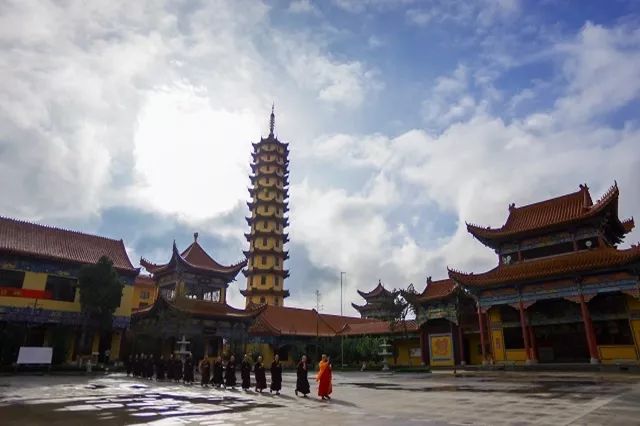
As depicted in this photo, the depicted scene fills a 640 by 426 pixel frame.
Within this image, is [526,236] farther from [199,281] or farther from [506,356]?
[199,281]

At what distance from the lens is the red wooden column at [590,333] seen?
2343cm

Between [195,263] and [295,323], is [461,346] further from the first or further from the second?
[195,263]

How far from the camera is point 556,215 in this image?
91.2ft

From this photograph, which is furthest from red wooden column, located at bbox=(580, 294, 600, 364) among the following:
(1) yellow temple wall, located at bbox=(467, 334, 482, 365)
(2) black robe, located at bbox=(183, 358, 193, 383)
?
(2) black robe, located at bbox=(183, 358, 193, 383)

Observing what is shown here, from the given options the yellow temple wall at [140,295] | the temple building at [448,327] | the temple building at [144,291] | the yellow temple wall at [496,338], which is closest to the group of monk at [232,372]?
the yellow temple wall at [496,338]

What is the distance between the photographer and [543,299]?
2595cm

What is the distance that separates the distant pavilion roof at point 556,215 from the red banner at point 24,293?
28022mm

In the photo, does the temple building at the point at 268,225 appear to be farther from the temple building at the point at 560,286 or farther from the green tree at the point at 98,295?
the temple building at the point at 560,286

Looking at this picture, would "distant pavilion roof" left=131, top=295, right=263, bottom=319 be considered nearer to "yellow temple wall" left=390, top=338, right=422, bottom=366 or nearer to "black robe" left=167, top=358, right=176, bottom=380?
"black robe" left=167, top=358, right=176, bottom=380

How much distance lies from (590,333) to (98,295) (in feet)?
95.4

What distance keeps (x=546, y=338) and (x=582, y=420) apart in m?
22.5

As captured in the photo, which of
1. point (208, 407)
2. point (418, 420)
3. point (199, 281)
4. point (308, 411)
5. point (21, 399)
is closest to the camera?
point (418, 420)

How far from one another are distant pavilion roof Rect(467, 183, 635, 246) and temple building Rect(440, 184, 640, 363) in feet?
0.20

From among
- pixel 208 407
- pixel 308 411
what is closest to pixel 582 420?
pixel 308 411
